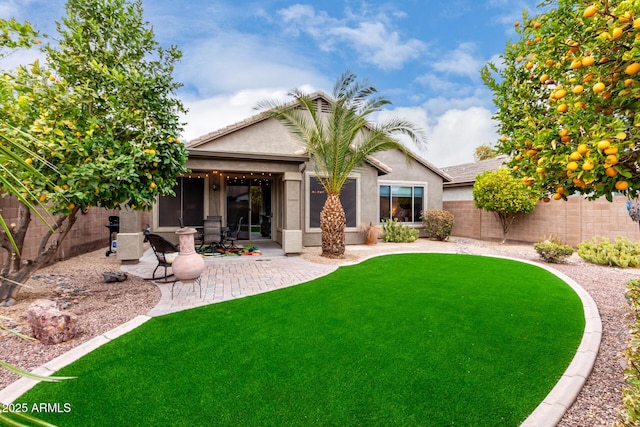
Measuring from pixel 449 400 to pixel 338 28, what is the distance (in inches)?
522

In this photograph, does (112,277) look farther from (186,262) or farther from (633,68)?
(633,68)

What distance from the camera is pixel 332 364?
3863 millimetres

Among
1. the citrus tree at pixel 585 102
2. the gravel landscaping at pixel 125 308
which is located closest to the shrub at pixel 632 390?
the gravel landscaping at pixel 125 308

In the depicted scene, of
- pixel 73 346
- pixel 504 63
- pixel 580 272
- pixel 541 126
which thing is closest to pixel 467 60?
pixel 580 272

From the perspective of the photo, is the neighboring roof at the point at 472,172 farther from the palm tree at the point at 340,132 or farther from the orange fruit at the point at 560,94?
the orange fruit at the point at 560,94

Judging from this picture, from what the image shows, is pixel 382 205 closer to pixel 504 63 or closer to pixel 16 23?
pixel 504 63

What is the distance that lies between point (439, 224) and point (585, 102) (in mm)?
13890

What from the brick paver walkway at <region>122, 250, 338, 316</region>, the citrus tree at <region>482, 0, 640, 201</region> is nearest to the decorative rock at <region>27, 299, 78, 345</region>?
the brick paver walkway at <region>122, 250, 338, 316</region>

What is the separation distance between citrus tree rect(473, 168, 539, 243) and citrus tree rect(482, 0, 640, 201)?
11828mm

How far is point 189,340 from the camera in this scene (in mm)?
4461

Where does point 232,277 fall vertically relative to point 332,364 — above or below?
above

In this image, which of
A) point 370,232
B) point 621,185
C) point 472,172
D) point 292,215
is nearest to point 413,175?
point 370,232

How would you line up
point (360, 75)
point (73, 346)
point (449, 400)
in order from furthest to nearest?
point (360, 75), point (73, 346), point (449, 400)

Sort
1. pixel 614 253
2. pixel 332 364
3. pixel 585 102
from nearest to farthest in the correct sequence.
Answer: pixel 585 102, pixel 332 364, pixel 614 253
